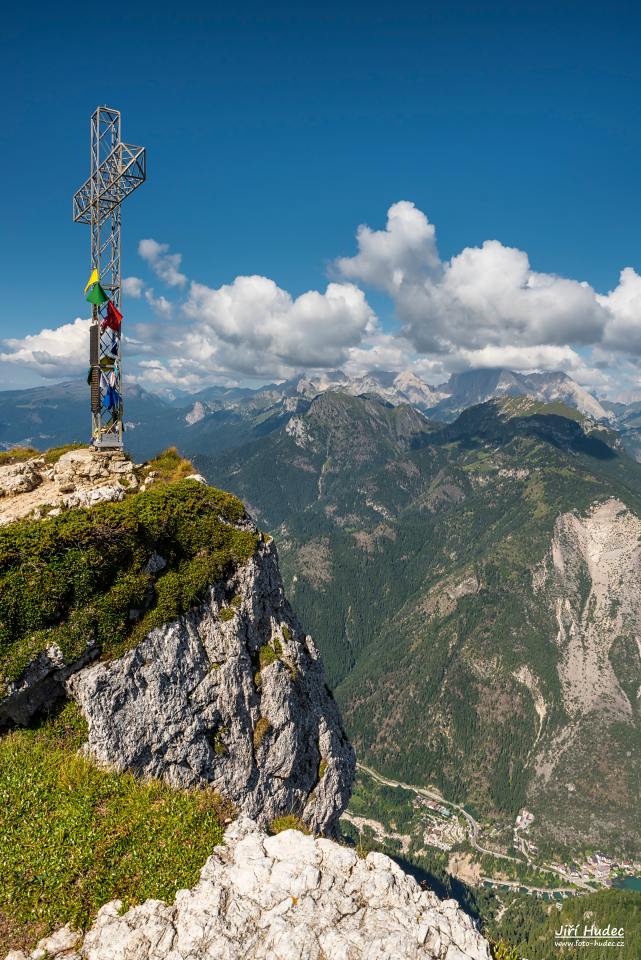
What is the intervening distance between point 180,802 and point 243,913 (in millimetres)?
5864

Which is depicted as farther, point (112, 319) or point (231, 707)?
point (112, 319)

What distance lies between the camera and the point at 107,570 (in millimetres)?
21516

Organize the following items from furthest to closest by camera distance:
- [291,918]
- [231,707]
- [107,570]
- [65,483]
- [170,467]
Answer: [170,467] < [65,483] < [231,707] < [107,570] < [291,918]

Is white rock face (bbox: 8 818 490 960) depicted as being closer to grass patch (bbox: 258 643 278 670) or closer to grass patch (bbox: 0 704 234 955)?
grass patch (bbox: 0 704 234 955)

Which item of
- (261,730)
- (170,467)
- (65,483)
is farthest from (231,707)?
(65,483)

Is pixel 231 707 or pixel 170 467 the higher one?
pixel 170 467

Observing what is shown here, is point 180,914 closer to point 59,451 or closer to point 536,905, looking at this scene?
point 59,451

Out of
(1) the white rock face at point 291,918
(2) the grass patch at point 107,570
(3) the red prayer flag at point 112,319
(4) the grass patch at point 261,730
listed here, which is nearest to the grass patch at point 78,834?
(1) the white rock face at point 291,918

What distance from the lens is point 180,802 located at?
1747 centimetres

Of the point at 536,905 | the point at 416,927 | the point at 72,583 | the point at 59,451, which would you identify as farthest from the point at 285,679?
the point at 536,905

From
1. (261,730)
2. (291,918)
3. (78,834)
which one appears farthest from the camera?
(261,730)

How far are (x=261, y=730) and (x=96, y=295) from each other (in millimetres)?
29440

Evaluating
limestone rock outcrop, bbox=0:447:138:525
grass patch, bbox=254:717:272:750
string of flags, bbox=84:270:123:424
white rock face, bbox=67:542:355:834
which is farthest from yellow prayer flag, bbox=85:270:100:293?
grass patch, bbox=254:717:272:750

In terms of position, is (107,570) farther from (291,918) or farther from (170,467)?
(291,918)
